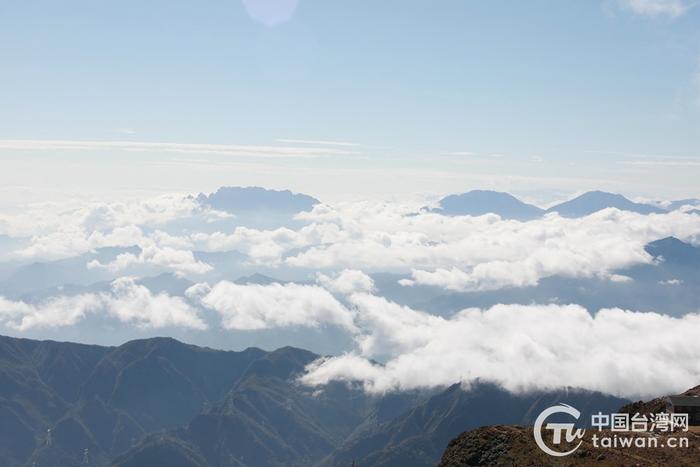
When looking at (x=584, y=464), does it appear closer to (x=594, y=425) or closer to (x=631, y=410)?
(x=594, y=425)

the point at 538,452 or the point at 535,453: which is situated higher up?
the point at 538,452

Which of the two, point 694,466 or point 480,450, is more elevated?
point 694,466

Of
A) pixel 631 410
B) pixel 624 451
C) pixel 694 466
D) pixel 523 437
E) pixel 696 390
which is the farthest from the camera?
pixel 696 390

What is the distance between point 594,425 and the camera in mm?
104750

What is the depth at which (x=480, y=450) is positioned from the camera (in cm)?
10144

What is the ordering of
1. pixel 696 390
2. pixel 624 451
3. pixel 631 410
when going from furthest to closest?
pixel 696 390 → pixel 631 410 → pixel 624 451

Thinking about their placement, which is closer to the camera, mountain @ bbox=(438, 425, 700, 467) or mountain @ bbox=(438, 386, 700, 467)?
mountain @ bbox=(438, 425, 700, 467)

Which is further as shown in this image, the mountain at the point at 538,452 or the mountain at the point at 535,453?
the mountain at the point at 538,452

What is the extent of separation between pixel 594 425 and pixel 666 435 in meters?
12.6

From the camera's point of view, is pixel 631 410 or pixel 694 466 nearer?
pixel 694 466

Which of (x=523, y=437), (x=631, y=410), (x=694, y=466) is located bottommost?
(x=631, y=410)

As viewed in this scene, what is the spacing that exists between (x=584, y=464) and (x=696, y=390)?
84271 millimetres

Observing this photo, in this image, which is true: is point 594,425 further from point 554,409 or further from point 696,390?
point 696,390

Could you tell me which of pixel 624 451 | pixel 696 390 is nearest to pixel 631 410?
pixel 696 390
